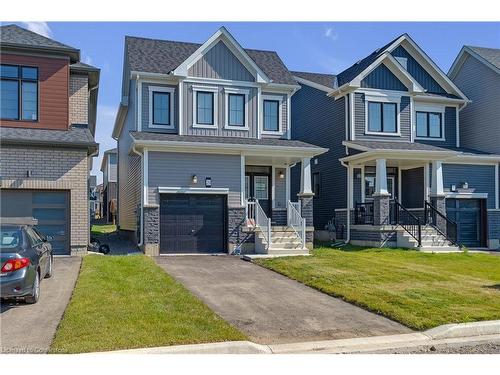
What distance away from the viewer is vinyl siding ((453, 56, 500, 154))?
82.3 ft

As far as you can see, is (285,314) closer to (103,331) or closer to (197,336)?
(197,336)

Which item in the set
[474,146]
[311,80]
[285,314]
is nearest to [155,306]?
[285,314]

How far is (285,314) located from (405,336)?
222 centimetres

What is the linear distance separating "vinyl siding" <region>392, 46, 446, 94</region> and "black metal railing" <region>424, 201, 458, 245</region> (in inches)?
285

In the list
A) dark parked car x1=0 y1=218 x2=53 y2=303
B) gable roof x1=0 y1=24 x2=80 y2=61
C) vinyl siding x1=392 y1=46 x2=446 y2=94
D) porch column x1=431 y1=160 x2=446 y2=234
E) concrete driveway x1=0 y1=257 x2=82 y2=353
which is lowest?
concrete driveway x1=0 y1=257 x2=82 y2=353

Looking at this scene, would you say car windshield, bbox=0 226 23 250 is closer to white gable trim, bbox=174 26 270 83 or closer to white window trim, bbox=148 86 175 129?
white window trim, bbox=148 86 175 129

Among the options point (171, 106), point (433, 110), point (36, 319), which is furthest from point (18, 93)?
point (433, 110)

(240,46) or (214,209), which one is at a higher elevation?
(240,46)

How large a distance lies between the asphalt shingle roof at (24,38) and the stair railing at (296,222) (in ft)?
31.7

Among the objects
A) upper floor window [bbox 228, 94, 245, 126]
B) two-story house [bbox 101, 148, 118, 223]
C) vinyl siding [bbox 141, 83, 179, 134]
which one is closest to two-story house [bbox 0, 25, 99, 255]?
vinyl siding [bbox 141, 83, 179, 134]

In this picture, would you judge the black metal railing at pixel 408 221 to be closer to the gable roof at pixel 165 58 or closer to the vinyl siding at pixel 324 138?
the vinyl siding at pixel 324 138

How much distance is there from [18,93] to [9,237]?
8.80 m

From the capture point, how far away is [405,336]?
8195 millimetres

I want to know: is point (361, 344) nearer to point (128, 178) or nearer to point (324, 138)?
point (324, 138)
